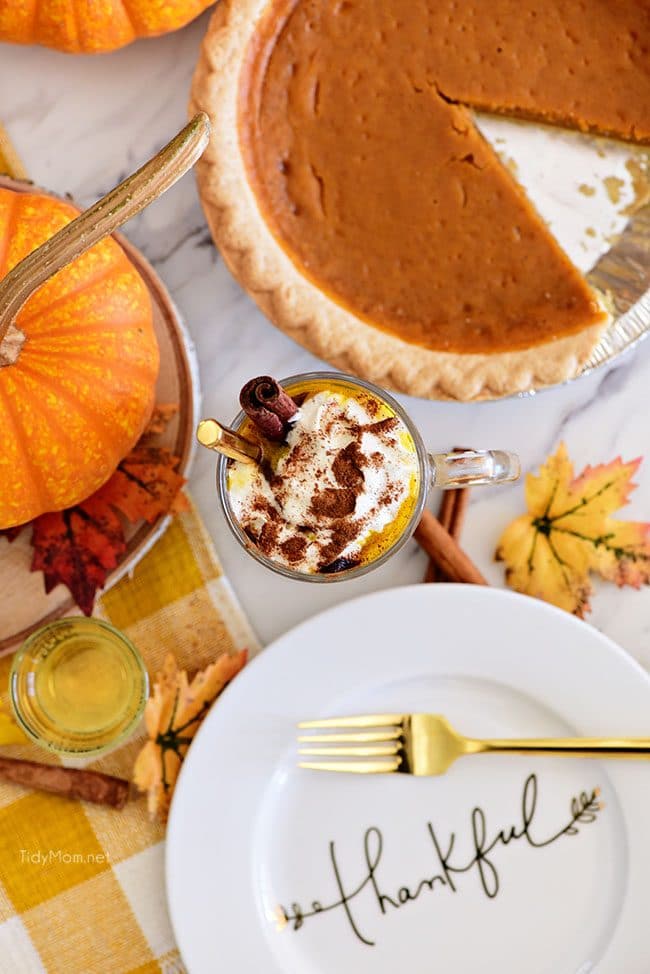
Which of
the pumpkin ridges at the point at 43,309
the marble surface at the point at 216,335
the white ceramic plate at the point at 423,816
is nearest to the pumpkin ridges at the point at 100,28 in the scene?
the marble surface at the point at 216,335

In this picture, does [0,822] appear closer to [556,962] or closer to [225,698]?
[225,698]

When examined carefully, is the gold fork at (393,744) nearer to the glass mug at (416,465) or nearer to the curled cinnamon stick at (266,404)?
the glass mug at (416,465)

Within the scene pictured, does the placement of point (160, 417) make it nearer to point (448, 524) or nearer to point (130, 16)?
point (448, 524)

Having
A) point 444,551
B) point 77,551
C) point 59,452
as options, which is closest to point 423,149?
point 444,551

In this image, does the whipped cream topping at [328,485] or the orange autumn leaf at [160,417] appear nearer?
the whipped cream topping at [328,485]

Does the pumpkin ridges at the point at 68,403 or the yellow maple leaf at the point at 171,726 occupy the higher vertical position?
the pumpkin ridges at the point at 68,403

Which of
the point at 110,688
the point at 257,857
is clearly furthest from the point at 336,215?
the point at 257,857
